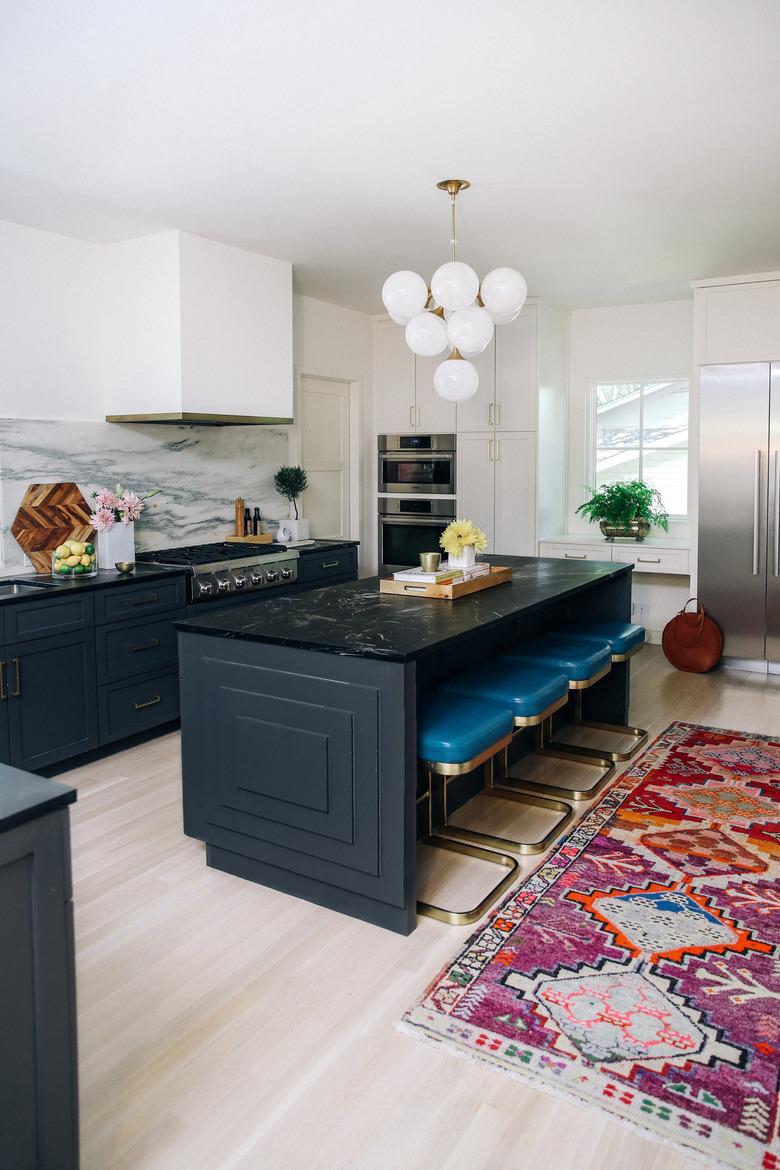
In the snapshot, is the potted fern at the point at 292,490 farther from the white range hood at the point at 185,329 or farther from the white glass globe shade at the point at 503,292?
the white glass globe shade at the point at 503,292

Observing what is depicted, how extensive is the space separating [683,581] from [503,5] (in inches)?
192

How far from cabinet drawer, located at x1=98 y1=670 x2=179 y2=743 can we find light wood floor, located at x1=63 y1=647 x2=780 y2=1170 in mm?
994

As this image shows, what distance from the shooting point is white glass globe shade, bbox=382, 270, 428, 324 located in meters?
3.40

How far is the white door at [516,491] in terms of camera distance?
6.29 meters

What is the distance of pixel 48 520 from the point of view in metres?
4.39

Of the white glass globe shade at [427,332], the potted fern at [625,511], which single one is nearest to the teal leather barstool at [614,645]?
the white glass globe shade at [427,332]

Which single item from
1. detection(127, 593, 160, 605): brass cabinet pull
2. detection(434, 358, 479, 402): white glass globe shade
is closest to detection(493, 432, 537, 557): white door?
detection(434, 358, 479, 402): white glass globe shade

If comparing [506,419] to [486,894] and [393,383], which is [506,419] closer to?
[393,383]

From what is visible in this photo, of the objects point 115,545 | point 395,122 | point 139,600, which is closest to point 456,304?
point 395,122

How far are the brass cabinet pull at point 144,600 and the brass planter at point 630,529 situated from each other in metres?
3.46

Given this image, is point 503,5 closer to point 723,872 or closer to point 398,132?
point 398,132

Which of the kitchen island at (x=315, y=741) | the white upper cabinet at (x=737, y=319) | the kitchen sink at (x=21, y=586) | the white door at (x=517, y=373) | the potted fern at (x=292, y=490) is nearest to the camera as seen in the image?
the kitchen island at (x=315, y=741)

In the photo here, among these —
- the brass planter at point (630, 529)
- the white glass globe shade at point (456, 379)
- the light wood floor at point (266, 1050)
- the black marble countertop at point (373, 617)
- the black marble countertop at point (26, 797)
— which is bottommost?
the light wood floor at point (266, 1050)

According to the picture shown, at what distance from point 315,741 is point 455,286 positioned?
176 centimetres
